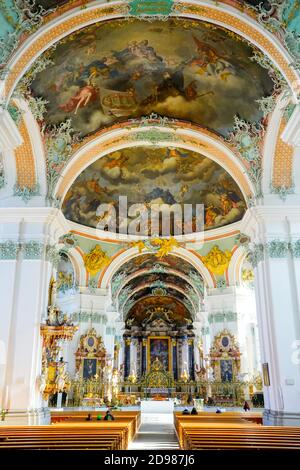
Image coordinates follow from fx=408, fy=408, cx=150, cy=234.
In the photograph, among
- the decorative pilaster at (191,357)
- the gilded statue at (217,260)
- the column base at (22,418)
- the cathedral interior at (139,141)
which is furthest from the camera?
the decorative pilaster at (191,357)

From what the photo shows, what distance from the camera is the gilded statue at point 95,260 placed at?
75.7ft

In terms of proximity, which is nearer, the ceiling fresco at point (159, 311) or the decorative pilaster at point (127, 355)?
the ceiling fresco at point (159, 311)

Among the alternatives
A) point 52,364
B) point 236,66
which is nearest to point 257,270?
point 236,66

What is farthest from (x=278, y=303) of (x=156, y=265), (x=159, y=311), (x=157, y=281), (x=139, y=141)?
(x=159, y=311)

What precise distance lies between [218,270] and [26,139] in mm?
14072

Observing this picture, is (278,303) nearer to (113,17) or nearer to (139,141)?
(139,141)

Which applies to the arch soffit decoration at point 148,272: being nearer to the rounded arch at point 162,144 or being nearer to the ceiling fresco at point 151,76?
the rounded arch at point 162,144

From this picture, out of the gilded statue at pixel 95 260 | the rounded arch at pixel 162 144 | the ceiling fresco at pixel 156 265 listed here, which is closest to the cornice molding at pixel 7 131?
the rounded arch at pixel 162 144

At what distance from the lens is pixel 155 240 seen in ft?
73.3

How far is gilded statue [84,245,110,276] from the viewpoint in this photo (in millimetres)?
23078

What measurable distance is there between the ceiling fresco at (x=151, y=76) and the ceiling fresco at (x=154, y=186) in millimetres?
3996

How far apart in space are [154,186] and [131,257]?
16.9 feet

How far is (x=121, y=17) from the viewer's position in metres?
10.7

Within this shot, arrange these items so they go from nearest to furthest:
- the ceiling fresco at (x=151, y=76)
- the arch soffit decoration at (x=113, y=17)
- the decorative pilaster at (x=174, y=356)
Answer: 1. the arch soffit decoration at (x=113, y=17)
2. the ceiling fresco at (x=151, y=76)
3. the decorative pilaster at (x=174, y=356)
